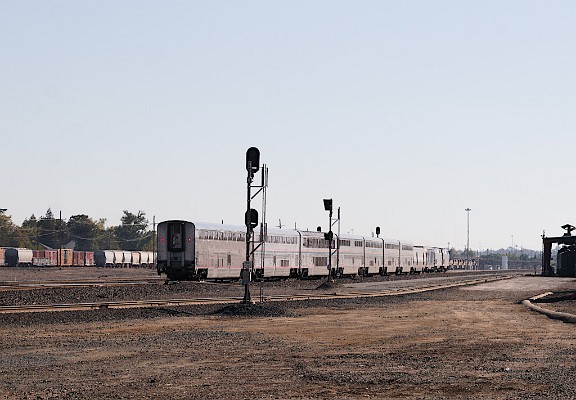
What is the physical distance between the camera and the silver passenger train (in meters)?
58.1

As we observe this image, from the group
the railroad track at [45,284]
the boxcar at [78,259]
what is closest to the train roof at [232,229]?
the railroad track at [45,284]

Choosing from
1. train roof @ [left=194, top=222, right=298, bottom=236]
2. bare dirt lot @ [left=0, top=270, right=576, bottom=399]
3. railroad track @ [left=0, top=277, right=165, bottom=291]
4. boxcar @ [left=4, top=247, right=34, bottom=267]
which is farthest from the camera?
boxcar @ [left=4, top=247, right=34, bottom=267]

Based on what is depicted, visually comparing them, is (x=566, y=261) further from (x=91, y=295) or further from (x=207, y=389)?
(x=207, y=389)

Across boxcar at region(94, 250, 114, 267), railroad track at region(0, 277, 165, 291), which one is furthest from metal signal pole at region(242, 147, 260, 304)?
boxcar at region(94, 250, 114, 267)

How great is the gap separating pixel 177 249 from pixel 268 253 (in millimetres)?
10036

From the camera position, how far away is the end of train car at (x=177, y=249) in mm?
57562

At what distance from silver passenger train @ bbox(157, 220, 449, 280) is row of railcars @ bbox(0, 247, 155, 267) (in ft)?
135

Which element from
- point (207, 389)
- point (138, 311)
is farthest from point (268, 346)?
point (138, 311)

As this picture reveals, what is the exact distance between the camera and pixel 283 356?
19.6m

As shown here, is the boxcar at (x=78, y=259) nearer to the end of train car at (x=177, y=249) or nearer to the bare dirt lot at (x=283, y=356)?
the end of train car at (x=177, y=249)

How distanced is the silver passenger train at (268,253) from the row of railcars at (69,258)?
41023mm

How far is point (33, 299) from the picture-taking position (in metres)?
38.1

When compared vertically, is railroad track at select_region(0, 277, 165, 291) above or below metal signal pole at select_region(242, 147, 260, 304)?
below

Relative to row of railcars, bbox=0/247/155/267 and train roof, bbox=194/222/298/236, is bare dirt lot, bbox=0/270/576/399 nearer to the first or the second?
train roof, bbox=194/222/298/236
